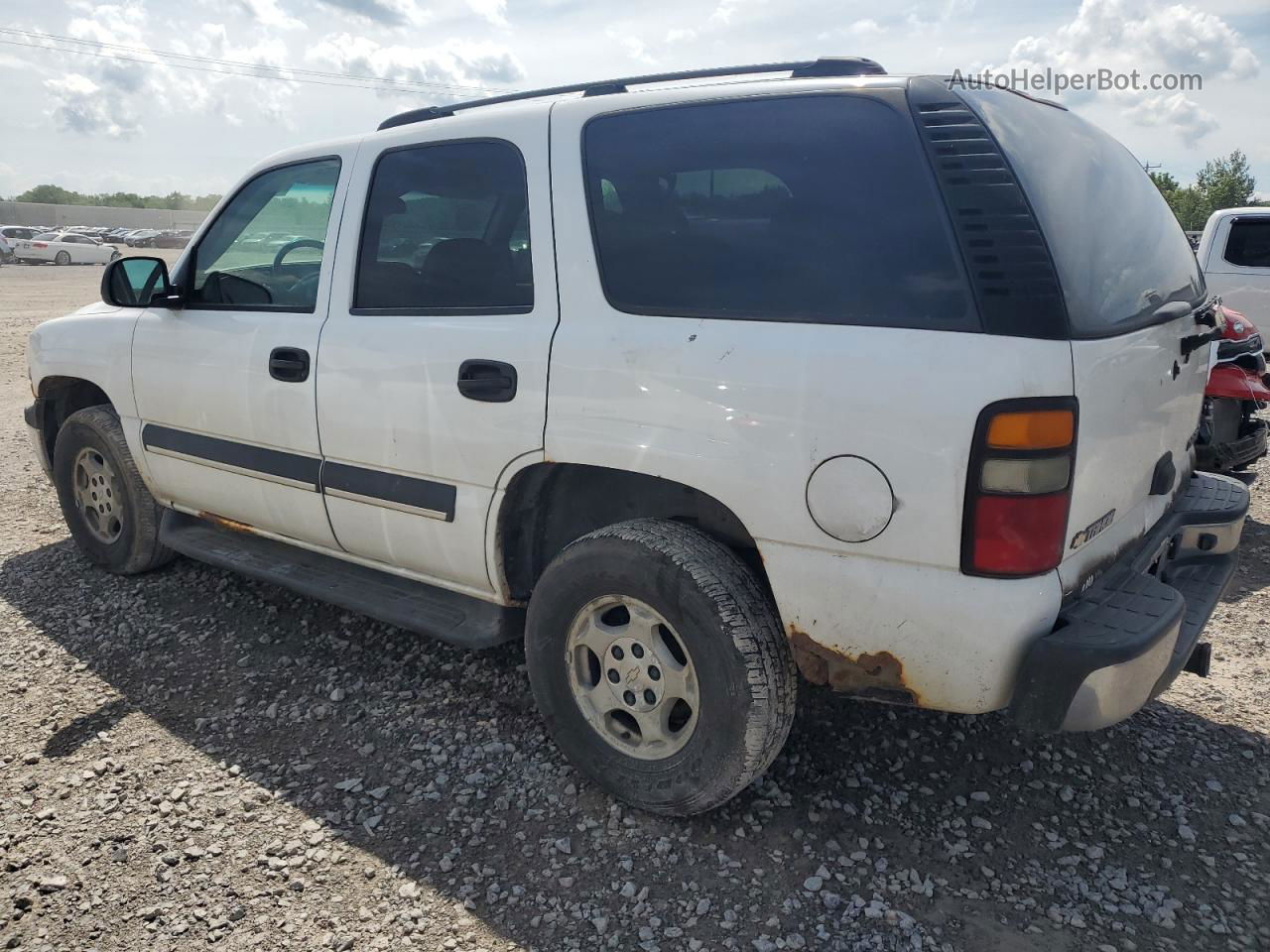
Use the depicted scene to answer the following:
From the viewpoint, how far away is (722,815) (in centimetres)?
279

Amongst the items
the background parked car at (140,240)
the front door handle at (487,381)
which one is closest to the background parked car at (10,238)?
the background parked car at (140,240)

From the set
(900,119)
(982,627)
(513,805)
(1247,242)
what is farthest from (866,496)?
(1247,242)

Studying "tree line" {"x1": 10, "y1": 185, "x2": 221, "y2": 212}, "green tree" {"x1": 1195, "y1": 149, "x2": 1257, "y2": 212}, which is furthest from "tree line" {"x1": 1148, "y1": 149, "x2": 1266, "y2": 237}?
"tree line" {"x1": 10, "y1": 185, "x2": 221, "y2": 212}

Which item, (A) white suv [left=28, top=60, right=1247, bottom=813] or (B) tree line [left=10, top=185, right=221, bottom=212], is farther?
(B) tree line [left=10, top=185, right=221, bottom=212]

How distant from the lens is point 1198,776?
2957mm

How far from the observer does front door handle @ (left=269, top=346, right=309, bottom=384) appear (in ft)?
11.0

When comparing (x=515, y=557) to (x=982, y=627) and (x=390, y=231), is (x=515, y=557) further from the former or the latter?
(x=982, y=627)

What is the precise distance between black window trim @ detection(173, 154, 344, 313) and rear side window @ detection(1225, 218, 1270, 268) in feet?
28.2

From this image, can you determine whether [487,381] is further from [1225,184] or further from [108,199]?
[108,199]

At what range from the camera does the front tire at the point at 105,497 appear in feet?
14.4

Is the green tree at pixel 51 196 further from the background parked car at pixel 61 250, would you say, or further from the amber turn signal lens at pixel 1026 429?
the amber turn signal lens at pixel 1026 429

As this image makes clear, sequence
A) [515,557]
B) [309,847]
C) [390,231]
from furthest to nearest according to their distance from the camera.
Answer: [390,231] → [515,557] → [309,847]

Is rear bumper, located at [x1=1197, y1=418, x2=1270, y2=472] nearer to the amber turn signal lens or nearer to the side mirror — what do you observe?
the amber turn signal lens

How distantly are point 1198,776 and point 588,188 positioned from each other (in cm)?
255
